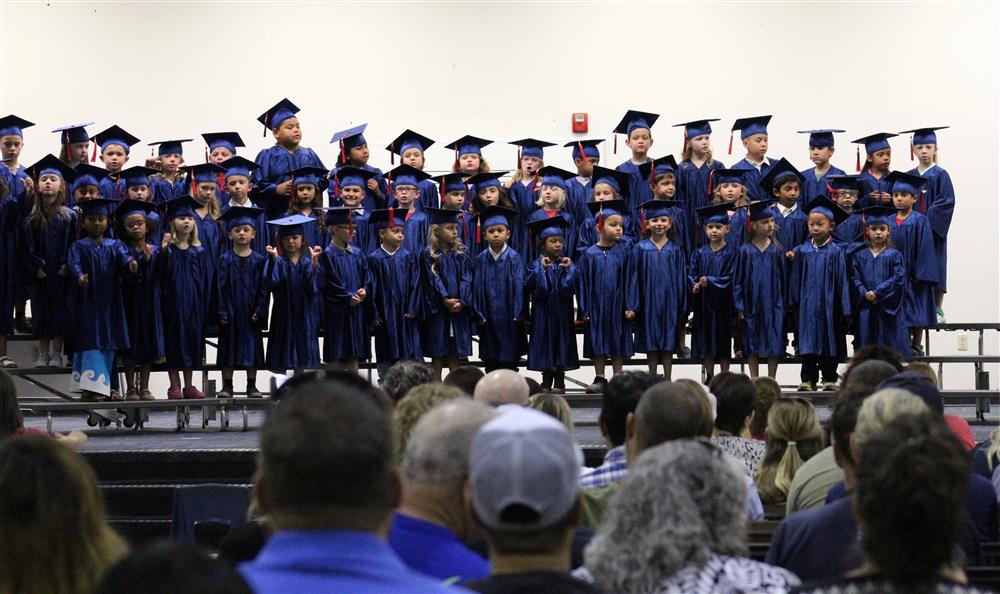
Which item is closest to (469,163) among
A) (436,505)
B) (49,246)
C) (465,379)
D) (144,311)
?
(144,311)

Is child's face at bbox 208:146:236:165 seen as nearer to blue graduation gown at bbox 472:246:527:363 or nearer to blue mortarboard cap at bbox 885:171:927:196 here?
blue graduation gown at bbox 472:246:527:363

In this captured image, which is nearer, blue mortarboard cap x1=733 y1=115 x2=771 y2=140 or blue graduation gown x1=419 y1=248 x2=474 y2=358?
blue graduation gown x1=419 y1=248 x2=474 y2=358

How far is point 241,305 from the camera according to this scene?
29.2 feet

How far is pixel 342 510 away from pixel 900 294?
7841mm

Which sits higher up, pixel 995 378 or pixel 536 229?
pixel 536 229

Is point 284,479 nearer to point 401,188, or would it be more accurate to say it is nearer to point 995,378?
point 401,188

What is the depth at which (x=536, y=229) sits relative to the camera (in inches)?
360

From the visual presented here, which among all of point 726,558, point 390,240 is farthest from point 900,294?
point 726,558

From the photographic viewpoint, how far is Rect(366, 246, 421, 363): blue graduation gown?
357 inches

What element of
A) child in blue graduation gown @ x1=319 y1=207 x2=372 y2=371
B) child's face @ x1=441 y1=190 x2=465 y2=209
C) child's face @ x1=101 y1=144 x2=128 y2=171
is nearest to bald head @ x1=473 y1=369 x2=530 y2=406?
child in blue graduation gown @ x1=319 y1=207 x2=372 y2=371

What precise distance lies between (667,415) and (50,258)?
6.70 metres

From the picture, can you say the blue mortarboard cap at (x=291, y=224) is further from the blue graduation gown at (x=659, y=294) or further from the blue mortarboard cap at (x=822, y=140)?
the blue mortarboard cap at (x=822, y=140)

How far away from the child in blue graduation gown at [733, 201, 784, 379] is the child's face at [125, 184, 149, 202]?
3940mm

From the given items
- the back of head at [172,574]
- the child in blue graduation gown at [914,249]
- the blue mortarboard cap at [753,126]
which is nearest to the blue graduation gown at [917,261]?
the child in blue graduation gown at [914,249]
